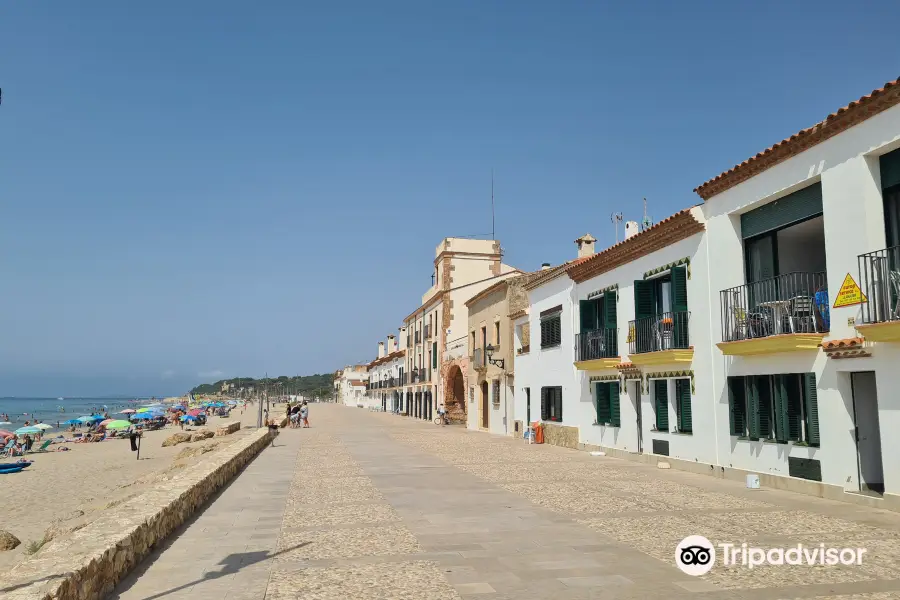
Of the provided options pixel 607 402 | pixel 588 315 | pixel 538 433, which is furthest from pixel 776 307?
pixel 538 433

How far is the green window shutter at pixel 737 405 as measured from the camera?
45.1 ft

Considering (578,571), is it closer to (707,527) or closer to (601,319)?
(707,527)

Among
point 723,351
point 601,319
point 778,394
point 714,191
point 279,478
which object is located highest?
point 714,191

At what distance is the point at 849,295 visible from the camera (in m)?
10.8

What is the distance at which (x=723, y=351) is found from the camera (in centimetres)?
1366

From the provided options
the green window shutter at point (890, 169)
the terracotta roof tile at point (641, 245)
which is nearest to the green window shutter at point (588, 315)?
the terracotta roof tile at point (641, 245)

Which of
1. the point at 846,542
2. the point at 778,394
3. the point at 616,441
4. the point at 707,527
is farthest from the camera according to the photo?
the point at 616,441

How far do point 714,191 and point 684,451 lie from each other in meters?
6.13

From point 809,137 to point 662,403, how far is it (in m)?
7.69

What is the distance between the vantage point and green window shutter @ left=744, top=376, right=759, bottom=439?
43.4ft

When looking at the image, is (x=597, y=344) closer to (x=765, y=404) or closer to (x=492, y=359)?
(x=765, y=404)

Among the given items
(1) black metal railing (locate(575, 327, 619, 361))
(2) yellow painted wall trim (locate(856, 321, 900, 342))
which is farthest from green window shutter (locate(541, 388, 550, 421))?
Result: (2) yellow painted wall trim (locate(856, 321, 900, 342))

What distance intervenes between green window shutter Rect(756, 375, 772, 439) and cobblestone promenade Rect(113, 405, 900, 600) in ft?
4.00

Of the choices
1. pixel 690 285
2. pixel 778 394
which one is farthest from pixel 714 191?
pixel 778 394
